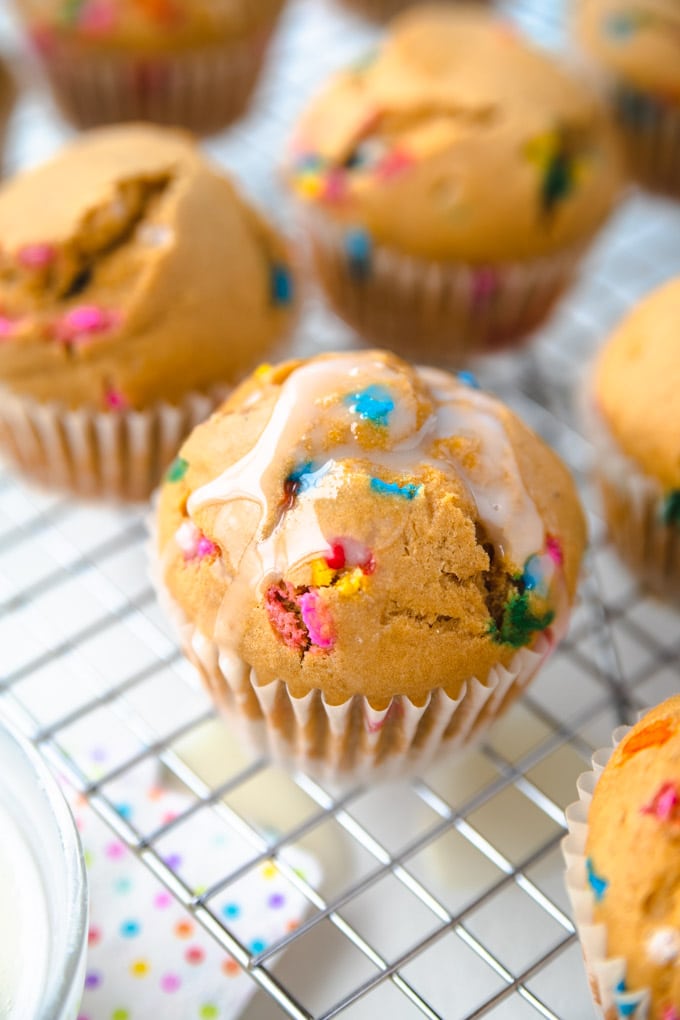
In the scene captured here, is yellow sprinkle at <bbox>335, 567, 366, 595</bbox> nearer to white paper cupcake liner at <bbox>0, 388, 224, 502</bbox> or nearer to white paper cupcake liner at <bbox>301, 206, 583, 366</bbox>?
white paper cupcake liner at <bbox>0, 388, 224, 502</bbox>

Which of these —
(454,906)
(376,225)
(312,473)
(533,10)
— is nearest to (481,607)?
(312,473)

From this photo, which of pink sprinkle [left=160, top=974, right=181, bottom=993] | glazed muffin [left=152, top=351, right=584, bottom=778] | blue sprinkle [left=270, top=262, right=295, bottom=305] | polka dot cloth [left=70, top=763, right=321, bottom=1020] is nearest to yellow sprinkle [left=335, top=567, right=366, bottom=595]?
glazed muffin [left=152, top=351, right=584, bottom=778]

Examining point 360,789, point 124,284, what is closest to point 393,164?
point 124,284

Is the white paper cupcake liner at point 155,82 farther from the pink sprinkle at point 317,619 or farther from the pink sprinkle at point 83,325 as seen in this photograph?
the pink sprinkle at point 317,619

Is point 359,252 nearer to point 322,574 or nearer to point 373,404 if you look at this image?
point 373,404

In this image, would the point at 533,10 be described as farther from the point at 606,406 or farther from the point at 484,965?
the point at 484,965
